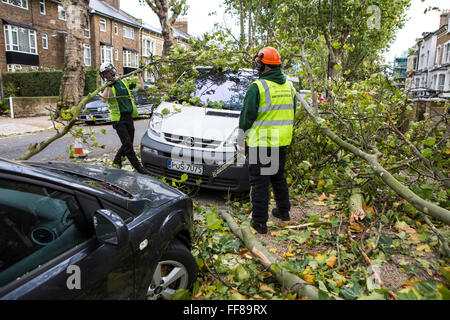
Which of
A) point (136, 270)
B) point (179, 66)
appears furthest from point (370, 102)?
point (136, 270)

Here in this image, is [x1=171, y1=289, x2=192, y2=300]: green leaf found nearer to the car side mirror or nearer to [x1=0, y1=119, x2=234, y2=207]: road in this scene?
the car side mirror

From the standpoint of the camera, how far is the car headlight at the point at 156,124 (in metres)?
5.43

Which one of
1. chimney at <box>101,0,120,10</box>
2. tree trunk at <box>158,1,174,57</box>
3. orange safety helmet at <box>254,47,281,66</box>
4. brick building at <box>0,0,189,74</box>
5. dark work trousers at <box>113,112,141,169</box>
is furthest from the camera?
chimney at <box>101,0,120,10</box>

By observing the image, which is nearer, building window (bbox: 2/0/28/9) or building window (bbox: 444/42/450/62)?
building window (bbox: 2/0/28/9)

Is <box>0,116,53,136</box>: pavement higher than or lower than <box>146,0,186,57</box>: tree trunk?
lower

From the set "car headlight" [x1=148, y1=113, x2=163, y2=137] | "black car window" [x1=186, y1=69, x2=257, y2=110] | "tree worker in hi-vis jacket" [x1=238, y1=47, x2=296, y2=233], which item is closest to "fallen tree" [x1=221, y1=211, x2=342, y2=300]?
"tree worker in hi-vis jacket" [x1=238, y1=47, x2=296, y2=233]

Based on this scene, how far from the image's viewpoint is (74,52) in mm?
14195

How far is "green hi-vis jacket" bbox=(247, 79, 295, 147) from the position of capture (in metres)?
3.86

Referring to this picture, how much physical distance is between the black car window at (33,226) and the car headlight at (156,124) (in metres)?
3.55

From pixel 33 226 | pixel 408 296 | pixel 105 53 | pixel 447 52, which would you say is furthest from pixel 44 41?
pixel 447 52

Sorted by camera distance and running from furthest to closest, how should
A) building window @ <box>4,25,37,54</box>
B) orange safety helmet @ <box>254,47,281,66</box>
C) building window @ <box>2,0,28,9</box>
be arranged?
building window @ <box>2,0,28,9</box>
building window @ <box>4,25,37,54</box>
orange safety helmet @ <box>254,47,281,66</box>

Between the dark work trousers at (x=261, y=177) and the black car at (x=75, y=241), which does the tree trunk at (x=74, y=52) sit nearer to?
the dark work trousers at (x=261, y=177)

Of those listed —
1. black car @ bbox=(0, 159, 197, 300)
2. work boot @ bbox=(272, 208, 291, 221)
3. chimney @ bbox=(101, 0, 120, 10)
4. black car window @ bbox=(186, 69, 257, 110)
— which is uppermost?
chimney @ bbox=(101, 0, 120, 10)

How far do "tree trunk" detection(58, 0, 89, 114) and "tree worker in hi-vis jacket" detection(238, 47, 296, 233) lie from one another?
11.7 m
